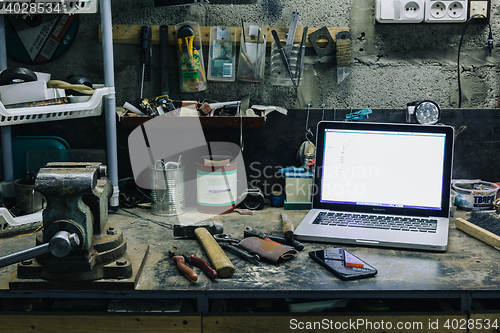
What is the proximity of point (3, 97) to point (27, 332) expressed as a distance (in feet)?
2.33

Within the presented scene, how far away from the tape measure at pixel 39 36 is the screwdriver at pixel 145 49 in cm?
29

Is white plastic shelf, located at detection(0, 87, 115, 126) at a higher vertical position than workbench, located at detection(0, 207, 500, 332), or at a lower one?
higher

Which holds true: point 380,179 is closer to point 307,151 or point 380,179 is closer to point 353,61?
point 307,151

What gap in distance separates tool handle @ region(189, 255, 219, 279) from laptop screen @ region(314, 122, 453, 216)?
570 millimetres

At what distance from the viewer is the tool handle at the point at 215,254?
3.38 feet

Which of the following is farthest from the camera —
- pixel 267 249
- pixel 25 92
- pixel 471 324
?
pixel 25 92

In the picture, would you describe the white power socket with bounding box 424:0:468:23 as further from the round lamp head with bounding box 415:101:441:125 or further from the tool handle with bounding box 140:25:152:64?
the tool handle with bounding box 140:25:152:64

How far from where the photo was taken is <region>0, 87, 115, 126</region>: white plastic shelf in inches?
48.6

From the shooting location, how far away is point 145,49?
1637mm

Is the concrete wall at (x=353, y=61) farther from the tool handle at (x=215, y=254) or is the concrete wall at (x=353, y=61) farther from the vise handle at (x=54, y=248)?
the vise handle at (x=54, y=248)

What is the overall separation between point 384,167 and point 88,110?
3.55 ft

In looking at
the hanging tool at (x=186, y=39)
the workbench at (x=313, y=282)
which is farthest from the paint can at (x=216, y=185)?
the hanging tool at (x=186, y=39)

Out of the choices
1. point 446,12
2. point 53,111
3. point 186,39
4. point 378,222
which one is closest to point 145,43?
point 186,39

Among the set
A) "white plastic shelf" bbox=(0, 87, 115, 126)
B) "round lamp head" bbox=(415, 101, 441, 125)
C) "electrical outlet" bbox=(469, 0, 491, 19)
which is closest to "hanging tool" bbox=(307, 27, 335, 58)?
"round lamp head" bbox=(415, 101, 441, 125)
